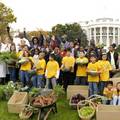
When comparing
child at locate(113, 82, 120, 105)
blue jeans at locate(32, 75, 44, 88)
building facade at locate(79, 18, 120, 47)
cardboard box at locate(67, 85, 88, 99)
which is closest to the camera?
child at locate(113, 82, 120, 105)

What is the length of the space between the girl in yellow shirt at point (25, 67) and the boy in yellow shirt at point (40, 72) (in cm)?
32

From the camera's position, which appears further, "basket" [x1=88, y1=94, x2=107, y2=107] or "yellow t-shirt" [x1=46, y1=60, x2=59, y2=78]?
"yellow t-shirt" [x1=46, y1=60, x2=59, y2=78]

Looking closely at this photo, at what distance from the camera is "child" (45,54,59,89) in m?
14.3

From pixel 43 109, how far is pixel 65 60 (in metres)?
2.44

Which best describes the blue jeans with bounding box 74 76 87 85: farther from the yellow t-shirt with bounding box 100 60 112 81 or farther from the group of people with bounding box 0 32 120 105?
the yellow t-shirt with bounding box 100 60 112 81

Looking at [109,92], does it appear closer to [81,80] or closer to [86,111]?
[86,111]

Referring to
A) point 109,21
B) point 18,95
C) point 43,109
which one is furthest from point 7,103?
point 109,21

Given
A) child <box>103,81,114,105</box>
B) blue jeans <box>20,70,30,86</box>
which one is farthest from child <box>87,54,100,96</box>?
blue jeans <box>20,70,30,86</box>

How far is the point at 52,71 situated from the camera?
14328 millimetres

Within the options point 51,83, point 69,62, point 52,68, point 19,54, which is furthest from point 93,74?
point 19,54

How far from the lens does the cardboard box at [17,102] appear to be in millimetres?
13188

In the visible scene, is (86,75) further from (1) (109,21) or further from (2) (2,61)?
→ (1) (109,21)

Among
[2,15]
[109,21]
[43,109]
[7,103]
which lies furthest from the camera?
[109,21]

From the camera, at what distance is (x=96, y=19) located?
110188 mm
